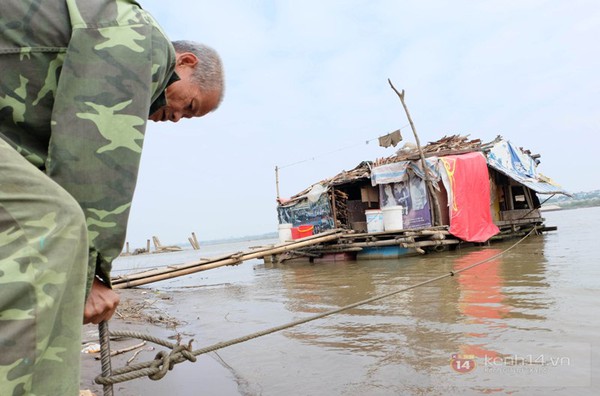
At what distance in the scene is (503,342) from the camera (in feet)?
10.9

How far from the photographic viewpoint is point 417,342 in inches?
140

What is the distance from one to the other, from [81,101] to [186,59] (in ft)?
1.64

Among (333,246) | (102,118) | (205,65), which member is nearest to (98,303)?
(102,118)

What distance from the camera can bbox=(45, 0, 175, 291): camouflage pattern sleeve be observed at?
1.00 metres

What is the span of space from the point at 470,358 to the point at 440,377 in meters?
0.41

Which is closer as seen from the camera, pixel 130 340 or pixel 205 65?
pixel 205 65

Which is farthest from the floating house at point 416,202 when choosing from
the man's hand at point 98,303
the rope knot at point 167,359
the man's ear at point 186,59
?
the man's hand at point 98,303

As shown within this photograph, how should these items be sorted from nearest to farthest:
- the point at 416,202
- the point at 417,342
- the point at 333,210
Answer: the point at 417,342 < the point at 416,202 < the point at 333,210

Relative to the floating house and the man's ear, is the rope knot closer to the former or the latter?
the man's ear

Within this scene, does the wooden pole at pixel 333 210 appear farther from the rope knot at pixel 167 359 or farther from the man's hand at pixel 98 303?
the man's hand at pixel 98 303

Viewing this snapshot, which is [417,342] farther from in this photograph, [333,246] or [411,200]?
[411,200]

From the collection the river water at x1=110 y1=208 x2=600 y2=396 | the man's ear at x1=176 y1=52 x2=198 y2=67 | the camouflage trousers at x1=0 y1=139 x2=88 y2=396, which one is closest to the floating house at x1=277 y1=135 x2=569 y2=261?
the river water at x1=110 y1=208 x2=600 y2=396

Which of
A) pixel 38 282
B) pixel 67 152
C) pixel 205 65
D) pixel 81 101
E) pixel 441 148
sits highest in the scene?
pixel 441 148

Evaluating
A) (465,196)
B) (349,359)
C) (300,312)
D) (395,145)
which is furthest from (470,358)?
(395,145)
